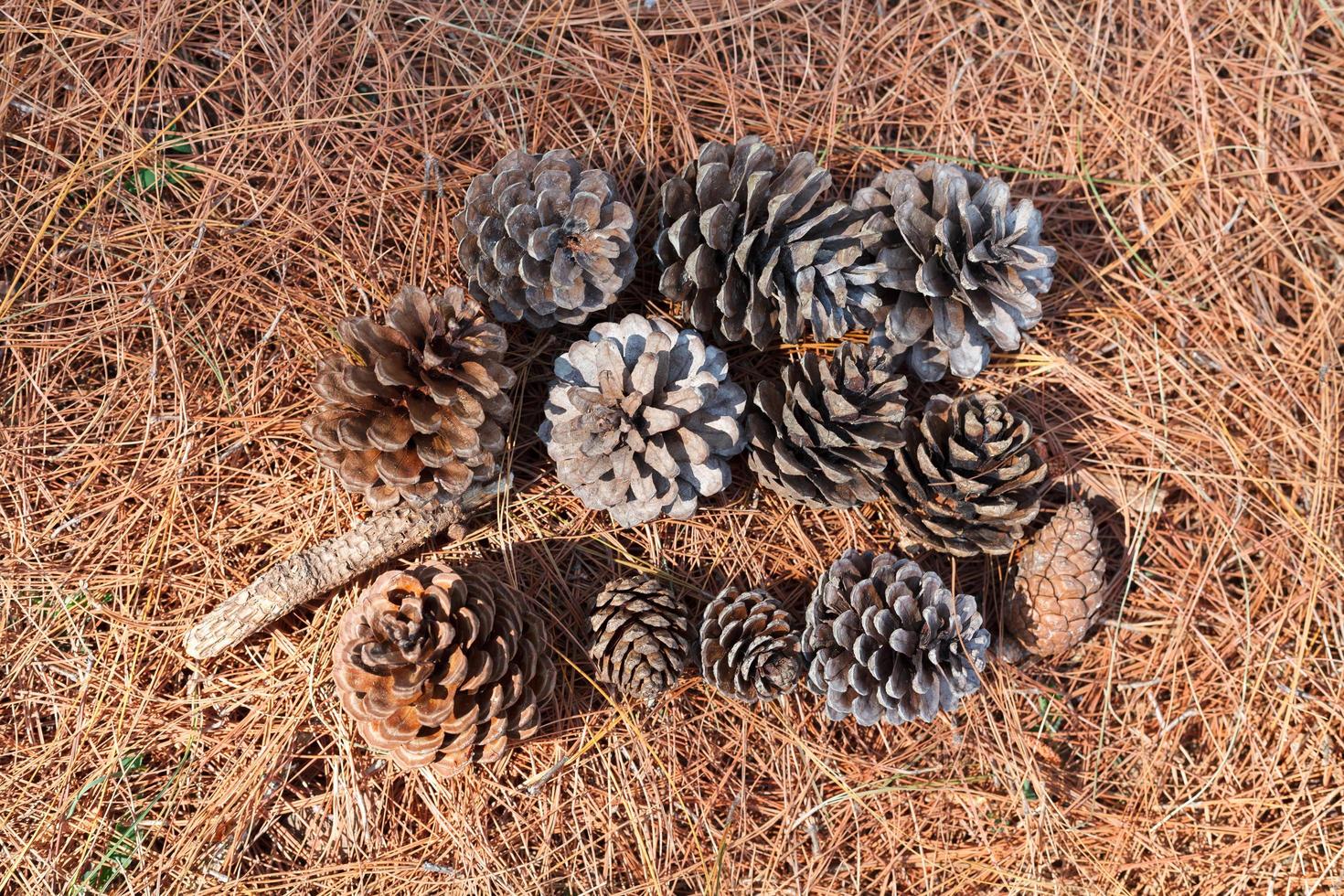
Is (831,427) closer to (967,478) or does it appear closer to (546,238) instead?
(967,478)

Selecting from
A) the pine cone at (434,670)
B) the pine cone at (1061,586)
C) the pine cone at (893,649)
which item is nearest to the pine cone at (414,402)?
the pine cone at (434,670)

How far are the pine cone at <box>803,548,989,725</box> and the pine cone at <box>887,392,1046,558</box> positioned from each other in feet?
0.48

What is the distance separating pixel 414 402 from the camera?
1.94 m

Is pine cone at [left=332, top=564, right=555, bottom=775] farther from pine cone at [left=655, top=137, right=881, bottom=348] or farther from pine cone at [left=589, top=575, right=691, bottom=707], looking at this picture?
pine cone at [left=655, top=137, right=881, bottom=348]

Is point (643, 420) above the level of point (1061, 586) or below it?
above

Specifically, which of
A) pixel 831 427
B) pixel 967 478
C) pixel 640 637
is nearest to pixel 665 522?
pixel 640 637

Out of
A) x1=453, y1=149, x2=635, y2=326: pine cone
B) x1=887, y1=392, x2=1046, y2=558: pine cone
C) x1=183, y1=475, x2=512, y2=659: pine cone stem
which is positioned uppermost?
x1=453, y1=149, x2=635, y2=326: pine cone

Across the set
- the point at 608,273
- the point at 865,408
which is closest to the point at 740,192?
the point at 608,273

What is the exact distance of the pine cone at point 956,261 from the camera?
2086mm

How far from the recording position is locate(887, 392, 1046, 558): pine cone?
83.0 inches

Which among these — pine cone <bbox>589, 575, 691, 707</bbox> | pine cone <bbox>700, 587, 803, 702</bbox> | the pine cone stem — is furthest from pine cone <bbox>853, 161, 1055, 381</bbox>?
the pine cone stem

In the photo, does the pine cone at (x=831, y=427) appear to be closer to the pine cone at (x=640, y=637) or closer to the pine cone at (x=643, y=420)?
the pine cone at (x=643, y=420)

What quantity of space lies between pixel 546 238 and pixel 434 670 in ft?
3.49

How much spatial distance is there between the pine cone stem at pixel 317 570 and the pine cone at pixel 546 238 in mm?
542
